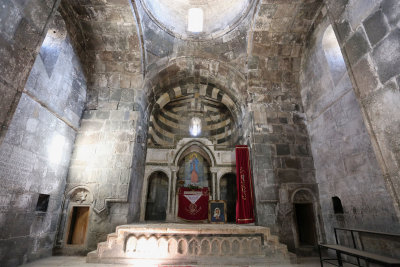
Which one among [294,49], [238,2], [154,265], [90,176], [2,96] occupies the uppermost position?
[238,2]

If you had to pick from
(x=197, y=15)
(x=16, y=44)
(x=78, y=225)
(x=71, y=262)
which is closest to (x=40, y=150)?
(x=78, y=225)

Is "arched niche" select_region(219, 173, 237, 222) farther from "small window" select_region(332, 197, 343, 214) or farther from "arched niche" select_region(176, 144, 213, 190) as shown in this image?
"small window" select_region(332, 197, 343, 214)

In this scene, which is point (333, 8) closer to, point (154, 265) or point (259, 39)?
point (259, 39)

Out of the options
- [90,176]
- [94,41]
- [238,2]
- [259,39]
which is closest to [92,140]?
[90,176]

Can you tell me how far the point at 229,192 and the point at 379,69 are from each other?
9.17 meters

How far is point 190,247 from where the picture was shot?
16.5ft

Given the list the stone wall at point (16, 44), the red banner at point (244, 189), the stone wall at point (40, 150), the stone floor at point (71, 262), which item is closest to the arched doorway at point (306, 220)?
the stone floor at point (71, 262)

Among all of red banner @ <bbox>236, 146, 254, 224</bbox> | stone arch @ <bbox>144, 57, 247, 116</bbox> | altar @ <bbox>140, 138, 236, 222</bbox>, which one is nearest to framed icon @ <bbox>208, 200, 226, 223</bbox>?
red banner @ <bbox>236, 146, 254, 224</bbox>

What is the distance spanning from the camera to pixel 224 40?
7914 mm

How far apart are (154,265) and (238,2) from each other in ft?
31.0

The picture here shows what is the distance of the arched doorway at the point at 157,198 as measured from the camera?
404 inches

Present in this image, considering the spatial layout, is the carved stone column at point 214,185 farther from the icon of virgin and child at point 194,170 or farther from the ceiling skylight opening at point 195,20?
the ceiling skylight opening at point 195,20

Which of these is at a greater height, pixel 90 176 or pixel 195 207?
pixel 90 176

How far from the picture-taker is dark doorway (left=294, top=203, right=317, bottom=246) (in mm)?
6211
